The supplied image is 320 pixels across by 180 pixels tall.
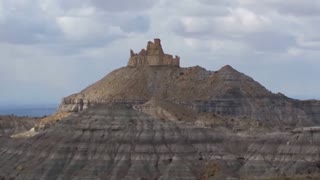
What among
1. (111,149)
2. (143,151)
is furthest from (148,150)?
(111,149)

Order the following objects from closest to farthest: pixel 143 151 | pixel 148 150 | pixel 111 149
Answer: pixel 143 151 → pixel 148 150 → pixel 111 149

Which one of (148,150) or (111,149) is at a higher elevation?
(111,149)

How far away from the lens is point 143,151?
6147 inches

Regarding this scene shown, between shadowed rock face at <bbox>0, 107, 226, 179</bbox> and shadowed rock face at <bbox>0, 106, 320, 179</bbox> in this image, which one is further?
shadowed rock face at <bbox>0, 107, 226, 179</bbox>

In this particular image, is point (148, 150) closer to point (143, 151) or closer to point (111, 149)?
point (143, 151)

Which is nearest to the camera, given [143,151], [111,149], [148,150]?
[143,151]

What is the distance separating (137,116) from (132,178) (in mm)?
21882

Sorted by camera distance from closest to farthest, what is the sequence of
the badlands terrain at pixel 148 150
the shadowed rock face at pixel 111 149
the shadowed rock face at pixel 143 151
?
the badlands terrain at pixel 148 150, the shadowed rock face at pixel 143 151, the shadowed rock face at pixel 111 149

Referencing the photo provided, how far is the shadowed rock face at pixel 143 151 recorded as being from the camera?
493 feet

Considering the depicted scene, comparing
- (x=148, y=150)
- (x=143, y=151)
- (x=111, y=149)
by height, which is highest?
(x=111, y=149)

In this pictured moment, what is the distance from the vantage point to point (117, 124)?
6452 inches

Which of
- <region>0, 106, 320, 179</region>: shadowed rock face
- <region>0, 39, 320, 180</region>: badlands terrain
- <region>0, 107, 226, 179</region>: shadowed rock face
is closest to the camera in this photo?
<region>0, 39, 320, 180</region>: badlands terrain

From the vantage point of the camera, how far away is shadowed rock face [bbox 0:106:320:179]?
15025 cm

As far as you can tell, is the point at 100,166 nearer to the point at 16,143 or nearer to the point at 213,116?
the point at 16,143
